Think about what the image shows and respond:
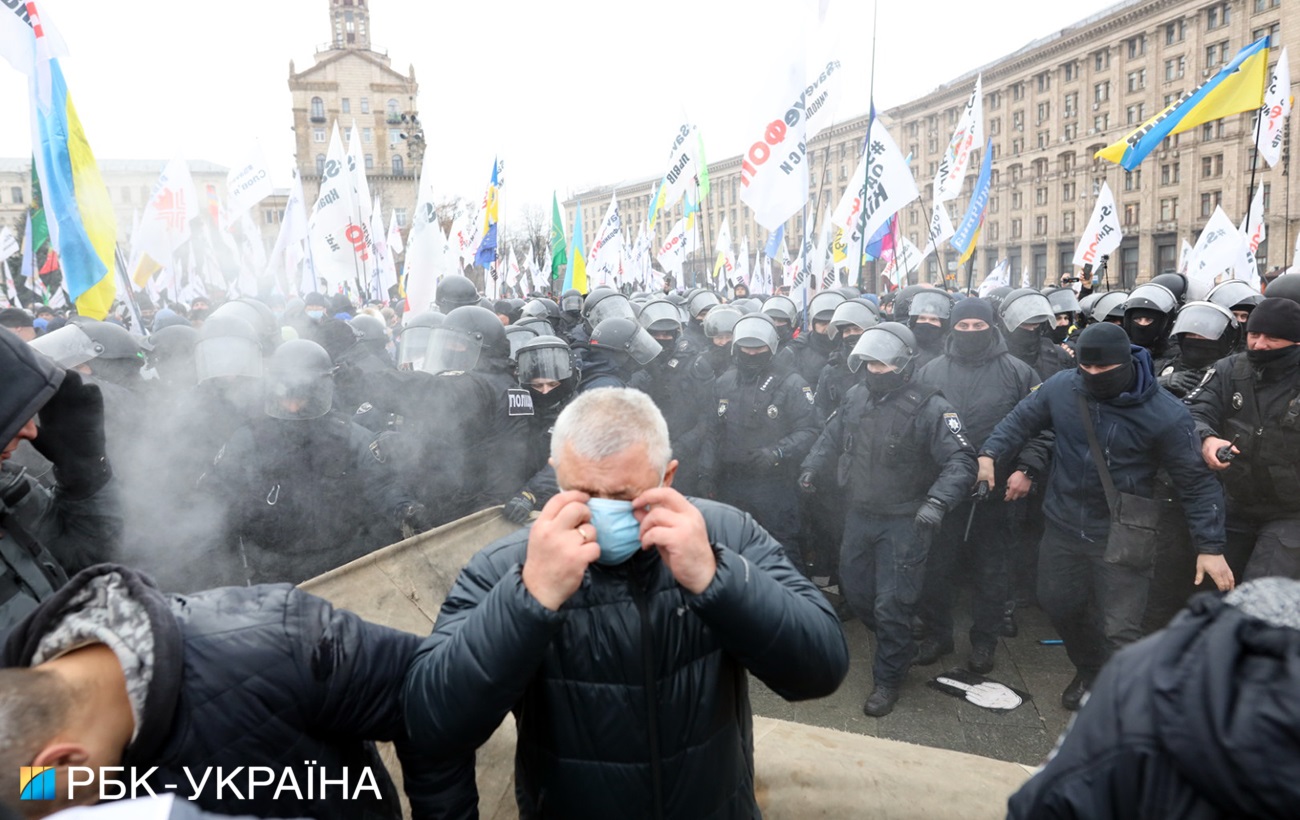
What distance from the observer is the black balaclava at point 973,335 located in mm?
5598

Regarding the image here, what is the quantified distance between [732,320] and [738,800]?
20.8ft

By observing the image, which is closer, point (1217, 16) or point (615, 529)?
point (615, 529)

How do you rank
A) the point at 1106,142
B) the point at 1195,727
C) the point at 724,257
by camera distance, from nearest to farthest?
1. the point at 1195,727
2. the point at 724,257
3. the point at 1106,142

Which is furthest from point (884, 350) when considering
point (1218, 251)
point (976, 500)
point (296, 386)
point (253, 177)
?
point (253, 177)

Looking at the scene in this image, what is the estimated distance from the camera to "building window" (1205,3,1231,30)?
1905 inches

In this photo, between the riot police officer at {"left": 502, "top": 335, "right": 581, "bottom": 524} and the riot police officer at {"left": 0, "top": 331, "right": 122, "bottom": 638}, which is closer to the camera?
the riot police officer at {"left": 0, "top": 331, "right": 122, "bottom": 638}

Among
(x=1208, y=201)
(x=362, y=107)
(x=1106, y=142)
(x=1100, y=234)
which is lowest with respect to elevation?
(x=1100, y=234)

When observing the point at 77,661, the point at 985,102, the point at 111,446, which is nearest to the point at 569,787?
the point at 77,661

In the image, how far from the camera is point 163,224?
9.84 meters

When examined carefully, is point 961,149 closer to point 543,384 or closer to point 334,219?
point 334,219

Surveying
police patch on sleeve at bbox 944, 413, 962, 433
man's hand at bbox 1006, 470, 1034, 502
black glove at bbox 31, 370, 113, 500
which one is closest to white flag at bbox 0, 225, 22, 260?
black glove at bbox 31, 370, 113, 500

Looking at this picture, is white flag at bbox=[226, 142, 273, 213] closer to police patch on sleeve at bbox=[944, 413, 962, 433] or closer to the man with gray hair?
police patch on sleeve at bbox=[944, 413, 962, 433]

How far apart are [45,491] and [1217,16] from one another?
64655 millimetres

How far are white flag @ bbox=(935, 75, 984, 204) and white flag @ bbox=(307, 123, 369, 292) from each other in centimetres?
942
